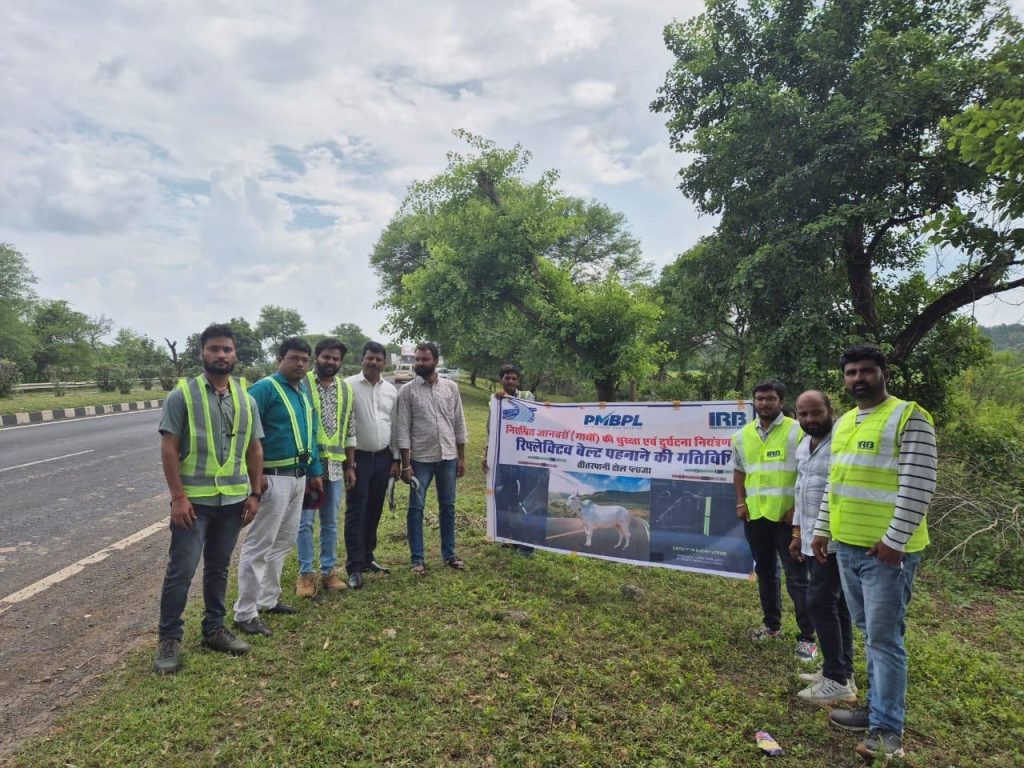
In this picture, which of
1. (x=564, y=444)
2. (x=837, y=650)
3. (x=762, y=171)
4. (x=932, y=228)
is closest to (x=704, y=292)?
(x=762, y=171)

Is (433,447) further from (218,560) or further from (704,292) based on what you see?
(704,292)

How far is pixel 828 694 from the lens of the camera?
3.08 m

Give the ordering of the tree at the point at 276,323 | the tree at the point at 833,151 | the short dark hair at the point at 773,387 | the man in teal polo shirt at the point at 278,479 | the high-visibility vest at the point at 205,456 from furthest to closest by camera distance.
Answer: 1. the tree at the point at 276,323
2. the tree at the point at 833,151
3. the man in teal polo shirt at the point at 278,479
4. the short dark hair at the point at 773,387
5. the high-visibility vest at the point at 205,456

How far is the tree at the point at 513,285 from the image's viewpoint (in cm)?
942

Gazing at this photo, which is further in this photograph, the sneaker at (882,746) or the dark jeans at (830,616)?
the dark jeans at (830,616)

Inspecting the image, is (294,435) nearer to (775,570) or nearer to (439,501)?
(439,501)

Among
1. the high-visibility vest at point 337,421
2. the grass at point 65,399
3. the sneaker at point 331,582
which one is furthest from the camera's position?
the grass at point 65,399

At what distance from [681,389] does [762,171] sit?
1245 centimetres

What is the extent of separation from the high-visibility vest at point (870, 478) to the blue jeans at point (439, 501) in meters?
3.08

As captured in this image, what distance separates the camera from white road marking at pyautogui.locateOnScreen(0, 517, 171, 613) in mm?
4258

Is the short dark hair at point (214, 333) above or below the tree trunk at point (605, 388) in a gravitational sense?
above

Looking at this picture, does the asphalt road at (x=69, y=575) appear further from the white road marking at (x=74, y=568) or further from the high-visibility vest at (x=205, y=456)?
the high-visibility vest at (x=205, y=456)

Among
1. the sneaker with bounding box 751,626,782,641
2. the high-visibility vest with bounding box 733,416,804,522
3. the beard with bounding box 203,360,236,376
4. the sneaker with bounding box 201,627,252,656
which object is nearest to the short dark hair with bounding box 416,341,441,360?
the beard with bounding box 203,360,236,376

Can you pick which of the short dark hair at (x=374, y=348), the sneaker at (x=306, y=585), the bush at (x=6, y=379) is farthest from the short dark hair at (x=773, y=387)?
the bush at (x=6, y=379)
